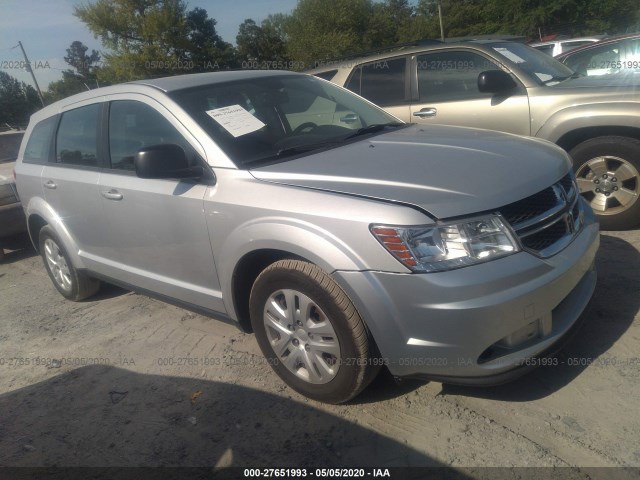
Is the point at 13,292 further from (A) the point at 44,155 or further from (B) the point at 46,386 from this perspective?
(B) the point at 46,386

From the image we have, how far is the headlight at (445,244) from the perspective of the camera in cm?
215

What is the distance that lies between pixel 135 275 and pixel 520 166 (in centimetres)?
256

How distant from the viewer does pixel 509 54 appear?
16.1 feet

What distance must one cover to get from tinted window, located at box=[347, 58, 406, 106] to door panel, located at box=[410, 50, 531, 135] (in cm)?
21

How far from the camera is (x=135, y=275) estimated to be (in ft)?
11.7

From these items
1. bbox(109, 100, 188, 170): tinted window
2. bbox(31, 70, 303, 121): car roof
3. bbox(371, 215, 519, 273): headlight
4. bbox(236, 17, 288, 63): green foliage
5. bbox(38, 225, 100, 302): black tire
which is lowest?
bbox(38, 225, 100, 302): black tire

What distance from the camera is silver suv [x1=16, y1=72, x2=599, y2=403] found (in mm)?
2180

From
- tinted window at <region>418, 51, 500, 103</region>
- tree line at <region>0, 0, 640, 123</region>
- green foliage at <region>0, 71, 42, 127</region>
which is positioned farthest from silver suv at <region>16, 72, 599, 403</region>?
green foliage at <region>0, 71, 42, 127</region>

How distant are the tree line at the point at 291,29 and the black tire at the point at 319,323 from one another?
2048 centimetres

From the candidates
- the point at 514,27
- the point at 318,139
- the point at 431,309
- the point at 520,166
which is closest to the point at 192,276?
the point at 318,139

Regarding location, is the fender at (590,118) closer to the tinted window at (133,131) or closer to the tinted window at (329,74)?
the tinted window at (329,74)

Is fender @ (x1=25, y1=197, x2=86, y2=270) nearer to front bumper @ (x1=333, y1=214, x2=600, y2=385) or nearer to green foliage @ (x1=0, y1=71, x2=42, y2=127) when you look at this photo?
front bumper @ (x1=333, y1=214, x2=600, y2=385)

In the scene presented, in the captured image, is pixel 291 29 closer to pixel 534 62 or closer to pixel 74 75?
pixel 74 75

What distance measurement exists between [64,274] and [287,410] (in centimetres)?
290
